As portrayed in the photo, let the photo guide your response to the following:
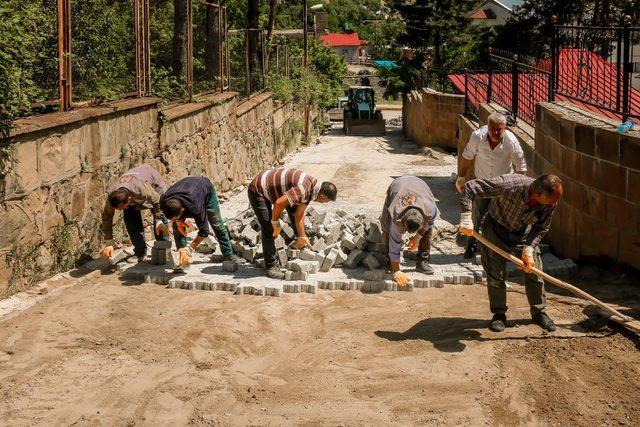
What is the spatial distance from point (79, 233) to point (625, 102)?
20.0 feet

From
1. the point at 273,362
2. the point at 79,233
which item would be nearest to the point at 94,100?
the point at 79,233

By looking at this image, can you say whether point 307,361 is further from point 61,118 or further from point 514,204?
point 61,118

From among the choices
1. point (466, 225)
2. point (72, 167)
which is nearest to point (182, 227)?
point (72, 167)

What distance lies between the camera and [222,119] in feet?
52.3

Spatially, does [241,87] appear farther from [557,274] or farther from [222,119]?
[557,274]

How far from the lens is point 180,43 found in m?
16.0

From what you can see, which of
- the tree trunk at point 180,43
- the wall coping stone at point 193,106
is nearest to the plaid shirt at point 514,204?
the wall coping stone at point 193,106

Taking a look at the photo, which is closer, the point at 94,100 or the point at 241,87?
the point at 94,100

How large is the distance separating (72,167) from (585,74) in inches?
253

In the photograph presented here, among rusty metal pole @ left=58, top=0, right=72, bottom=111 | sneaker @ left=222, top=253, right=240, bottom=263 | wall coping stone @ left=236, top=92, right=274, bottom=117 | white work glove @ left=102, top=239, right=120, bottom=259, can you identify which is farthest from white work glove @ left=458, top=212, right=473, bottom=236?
wall coping stone @ left=236, top=92, right=274, bottom=117

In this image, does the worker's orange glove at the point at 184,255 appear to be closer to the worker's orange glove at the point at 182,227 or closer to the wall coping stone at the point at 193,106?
the worker's orange glove at the point at 182,227

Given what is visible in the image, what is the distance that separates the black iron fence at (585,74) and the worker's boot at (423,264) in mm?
2532

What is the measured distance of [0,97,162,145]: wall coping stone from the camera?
809cm

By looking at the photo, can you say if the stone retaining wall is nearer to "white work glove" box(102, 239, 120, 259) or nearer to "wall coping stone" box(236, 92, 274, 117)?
"white work glove" box(102, 239, 120, 259)
